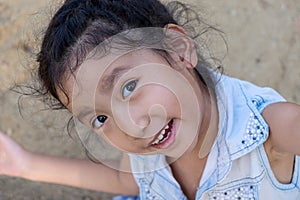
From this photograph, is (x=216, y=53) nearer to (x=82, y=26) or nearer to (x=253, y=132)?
(x=253, y=132)

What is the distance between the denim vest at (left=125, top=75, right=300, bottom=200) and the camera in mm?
1107

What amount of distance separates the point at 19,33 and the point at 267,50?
599 mm

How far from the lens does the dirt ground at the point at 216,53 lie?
5.15 feet

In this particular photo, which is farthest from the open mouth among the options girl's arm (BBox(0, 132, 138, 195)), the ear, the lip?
girl's arm (BBox(0, 132, 138, 195))

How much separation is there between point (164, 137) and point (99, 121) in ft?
0.33

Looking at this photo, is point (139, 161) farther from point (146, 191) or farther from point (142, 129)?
point (142, 129)

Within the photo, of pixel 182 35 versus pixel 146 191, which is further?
pixel 146 191

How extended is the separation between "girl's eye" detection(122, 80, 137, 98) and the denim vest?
206 mm

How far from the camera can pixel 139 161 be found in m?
1.25

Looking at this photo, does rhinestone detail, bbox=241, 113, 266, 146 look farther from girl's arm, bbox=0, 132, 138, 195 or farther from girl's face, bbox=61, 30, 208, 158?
girl's arm, bbox=0, 132, 138, 195

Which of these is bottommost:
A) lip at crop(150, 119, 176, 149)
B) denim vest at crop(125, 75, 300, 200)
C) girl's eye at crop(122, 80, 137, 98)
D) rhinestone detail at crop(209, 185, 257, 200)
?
rhinestone detail at crop(209, 185, 257, 200)

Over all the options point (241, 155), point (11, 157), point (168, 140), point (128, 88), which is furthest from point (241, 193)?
point (11, 157)

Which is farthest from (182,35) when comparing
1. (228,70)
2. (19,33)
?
(19,33)

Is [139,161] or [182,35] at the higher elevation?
[182,35]
